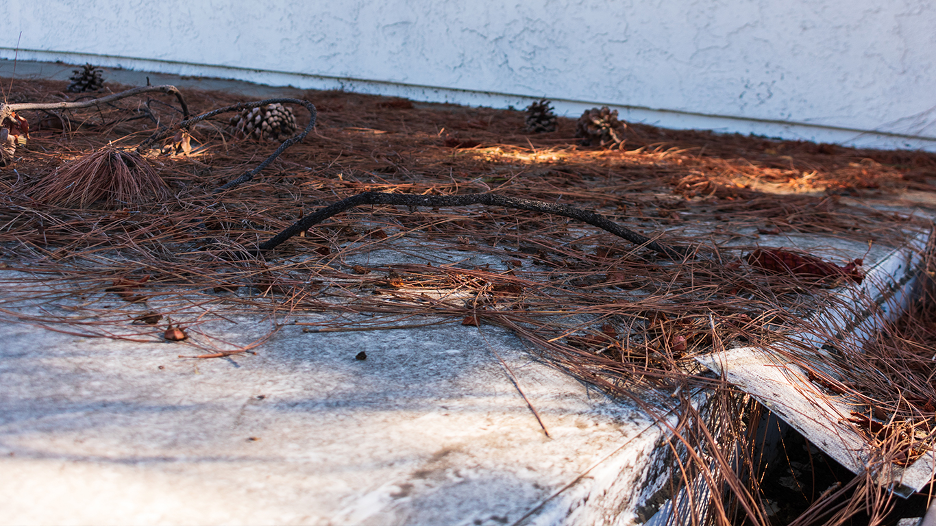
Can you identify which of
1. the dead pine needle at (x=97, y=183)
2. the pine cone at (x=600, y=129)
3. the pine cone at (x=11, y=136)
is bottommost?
Result: the dead pine needle at (x=97, y=183)

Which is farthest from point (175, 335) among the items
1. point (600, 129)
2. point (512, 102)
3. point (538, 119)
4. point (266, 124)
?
point (512, 102)

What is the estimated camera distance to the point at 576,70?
4.99 metres

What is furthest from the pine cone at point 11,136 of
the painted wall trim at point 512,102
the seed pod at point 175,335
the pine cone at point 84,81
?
the painted wall trim at point 512,102

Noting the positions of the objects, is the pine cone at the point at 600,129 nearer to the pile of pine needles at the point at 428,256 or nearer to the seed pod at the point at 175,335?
the pile of pine needles at the point at 428,256

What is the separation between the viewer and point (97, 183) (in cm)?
153

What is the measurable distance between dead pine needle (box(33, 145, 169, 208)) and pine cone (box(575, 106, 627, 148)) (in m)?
2.59

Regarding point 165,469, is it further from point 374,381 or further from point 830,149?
point 830,149

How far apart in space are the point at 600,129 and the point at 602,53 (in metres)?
1.86

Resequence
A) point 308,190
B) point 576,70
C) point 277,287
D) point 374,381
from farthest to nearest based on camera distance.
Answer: point 576,70 → point 308,190 → point 277,287 → point 374,381

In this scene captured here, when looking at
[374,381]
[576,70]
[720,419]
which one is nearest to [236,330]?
[374,381]

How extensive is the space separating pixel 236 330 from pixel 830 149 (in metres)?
4.86

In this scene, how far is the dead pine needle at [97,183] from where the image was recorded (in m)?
1.52

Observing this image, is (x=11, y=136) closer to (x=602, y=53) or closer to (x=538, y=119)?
(x=538, y=119)

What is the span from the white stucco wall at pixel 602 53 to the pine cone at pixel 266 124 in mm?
2827
